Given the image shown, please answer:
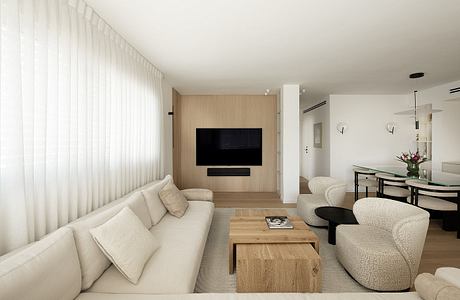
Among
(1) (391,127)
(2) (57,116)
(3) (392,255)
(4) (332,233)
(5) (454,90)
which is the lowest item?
(4) (332,233)

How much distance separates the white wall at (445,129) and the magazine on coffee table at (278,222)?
4.55 metres

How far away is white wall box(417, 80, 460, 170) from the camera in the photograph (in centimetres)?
456

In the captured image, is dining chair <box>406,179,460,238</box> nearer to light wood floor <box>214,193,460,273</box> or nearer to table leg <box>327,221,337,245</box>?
light wood floor <box>214,193,460,273</box>

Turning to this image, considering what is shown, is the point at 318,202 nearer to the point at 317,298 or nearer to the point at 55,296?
the point at 317,298

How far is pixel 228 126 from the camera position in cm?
566

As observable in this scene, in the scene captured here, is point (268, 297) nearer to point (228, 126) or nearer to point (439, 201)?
point (439, 201)

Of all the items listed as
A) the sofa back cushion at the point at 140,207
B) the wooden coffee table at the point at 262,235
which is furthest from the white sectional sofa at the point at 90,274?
the wooden coffee table at the point at 262,235

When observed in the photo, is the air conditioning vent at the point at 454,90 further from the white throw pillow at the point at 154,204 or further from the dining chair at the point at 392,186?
the white throw pillow at the point at 154,204

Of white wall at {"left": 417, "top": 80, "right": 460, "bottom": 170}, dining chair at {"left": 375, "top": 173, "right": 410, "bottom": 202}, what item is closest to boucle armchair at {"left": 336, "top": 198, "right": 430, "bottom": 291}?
dining chair at {"left": 375, "top": 173, "right": 410, "bottom": 202}

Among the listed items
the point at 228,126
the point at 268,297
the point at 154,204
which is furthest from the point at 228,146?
the point at 268,297

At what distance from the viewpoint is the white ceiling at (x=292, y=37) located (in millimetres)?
1977

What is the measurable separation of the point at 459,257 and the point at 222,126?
15.4ft

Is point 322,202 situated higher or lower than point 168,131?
lower

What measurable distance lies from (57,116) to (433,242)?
4.47 meters
